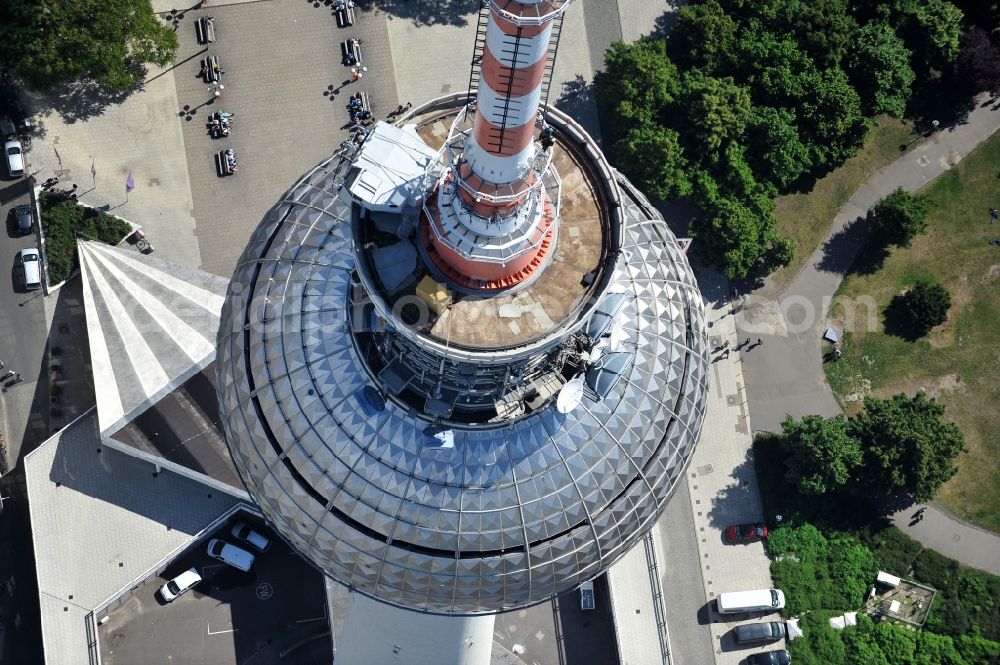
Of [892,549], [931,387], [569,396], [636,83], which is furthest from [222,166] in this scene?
[892,549]

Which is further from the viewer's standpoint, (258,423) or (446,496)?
(258,423)

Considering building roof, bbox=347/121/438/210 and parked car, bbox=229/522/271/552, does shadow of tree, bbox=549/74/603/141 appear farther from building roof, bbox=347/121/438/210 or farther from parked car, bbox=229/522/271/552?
building roof, bbox=347/121/438/210

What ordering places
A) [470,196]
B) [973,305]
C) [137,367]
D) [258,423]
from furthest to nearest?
[973,305], [137,367], [258,423], [470,196]

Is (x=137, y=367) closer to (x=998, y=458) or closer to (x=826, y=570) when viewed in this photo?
(x=826, y=570)

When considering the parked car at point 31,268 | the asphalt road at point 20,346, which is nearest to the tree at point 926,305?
the asphalt road at point 20,346

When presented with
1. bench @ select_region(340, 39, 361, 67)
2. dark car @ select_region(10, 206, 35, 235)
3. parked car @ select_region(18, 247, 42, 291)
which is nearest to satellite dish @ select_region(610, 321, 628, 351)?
bench @ select_region(340, 39, 361, 67)

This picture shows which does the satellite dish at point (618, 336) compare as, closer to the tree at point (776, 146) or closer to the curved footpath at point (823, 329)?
the curved footpath at point (823, 329)

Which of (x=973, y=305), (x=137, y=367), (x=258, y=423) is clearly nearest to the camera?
(x=258, y=423)

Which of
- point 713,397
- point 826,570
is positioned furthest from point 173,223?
point 826,570
